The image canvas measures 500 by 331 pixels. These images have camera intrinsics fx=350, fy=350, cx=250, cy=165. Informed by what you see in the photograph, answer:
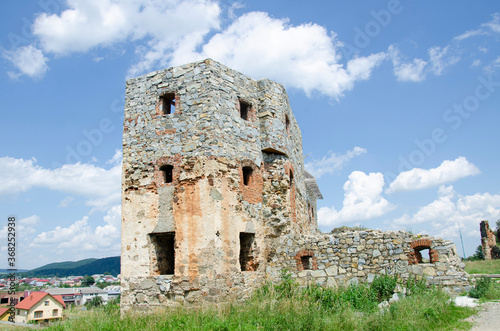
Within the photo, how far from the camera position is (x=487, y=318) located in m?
7.84

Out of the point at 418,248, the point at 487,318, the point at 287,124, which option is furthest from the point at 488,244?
the point at 487,318

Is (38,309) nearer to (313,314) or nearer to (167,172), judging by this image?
(167,172)

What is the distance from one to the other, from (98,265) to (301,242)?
203 metres

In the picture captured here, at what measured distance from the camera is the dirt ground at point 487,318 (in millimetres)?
7265

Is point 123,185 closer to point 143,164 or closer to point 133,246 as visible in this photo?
point 143,164

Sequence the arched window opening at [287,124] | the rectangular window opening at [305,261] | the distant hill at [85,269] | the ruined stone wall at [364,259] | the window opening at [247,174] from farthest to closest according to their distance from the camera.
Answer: the distant hill at [85,269] → the arched window opening at [287,124] → the window opening at [247,174] → the rectangular window opening at [305,261] → the ruined stone wall at [364,259]

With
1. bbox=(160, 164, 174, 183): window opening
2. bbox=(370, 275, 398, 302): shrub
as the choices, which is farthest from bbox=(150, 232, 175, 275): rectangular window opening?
bbox=(370, 275, 398, 302): shrub

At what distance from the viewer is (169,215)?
1068 cm

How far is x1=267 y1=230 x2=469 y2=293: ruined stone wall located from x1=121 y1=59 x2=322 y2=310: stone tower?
0.72 meters

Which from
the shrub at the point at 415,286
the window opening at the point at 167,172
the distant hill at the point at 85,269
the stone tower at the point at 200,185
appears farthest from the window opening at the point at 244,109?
the distant hill at the point at 85,269

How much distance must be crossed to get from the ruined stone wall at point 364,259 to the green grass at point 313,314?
0.50 m

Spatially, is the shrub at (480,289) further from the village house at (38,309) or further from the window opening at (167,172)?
the village house at (38,309)

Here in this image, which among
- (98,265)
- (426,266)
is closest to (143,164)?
(426,266)

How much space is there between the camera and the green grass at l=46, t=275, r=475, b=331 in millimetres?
7688
